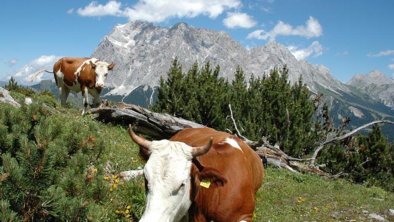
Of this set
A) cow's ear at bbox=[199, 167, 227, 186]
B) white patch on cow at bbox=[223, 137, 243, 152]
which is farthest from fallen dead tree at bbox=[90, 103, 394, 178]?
cow's ear at bbox=[199, 167, 227, 186]

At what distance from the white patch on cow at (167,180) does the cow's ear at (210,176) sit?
308mm

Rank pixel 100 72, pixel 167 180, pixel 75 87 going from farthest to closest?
pixel 75 87 → pixel 100 72 → pixel 167 180

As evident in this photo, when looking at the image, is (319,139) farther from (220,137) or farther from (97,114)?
(220,137)

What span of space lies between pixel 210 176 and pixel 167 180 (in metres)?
0.93

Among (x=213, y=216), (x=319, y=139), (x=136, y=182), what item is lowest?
(x=319, y=139)

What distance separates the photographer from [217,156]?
6.83 metres

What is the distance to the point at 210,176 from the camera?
19.6 feet

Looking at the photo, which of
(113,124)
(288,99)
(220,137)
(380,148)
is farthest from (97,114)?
(380,148)

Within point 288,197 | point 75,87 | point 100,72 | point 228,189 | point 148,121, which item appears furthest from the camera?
point 75,87

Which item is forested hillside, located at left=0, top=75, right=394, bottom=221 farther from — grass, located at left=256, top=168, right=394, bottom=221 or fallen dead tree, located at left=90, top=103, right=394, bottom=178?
fallen dead tree, located at left=90, top=103, right=394, bottom=178

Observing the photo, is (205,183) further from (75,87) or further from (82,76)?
(75,87)

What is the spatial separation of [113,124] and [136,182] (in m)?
10.9

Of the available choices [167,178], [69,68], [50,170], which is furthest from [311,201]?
[69,68]

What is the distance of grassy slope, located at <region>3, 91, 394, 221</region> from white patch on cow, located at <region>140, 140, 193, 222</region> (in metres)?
2.53
